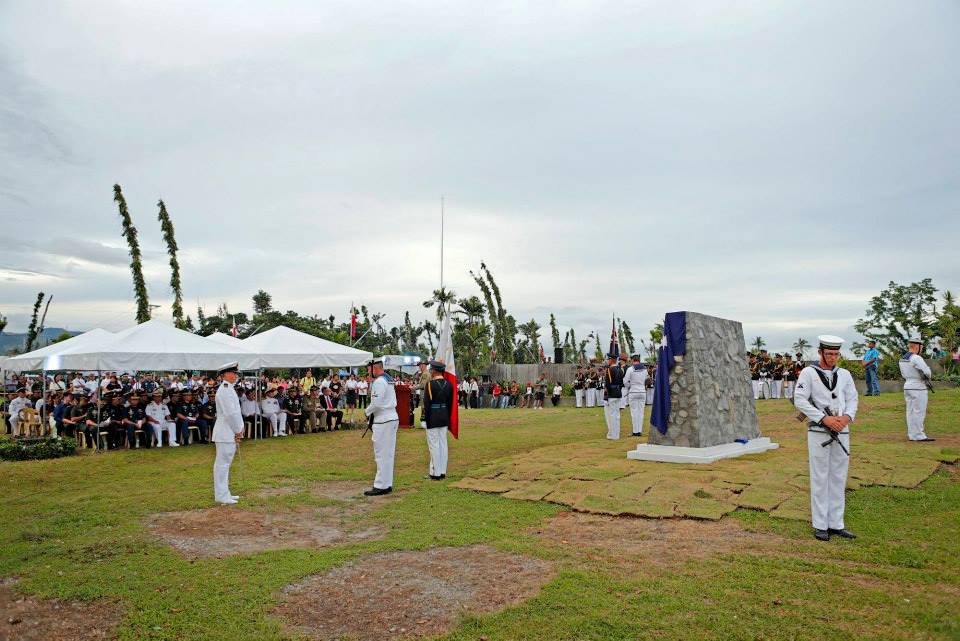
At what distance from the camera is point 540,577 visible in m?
5.06

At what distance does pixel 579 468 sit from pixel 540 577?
4878 millimetres

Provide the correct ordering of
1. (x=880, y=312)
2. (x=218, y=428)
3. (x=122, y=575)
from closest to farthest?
(x=122, y=575)
(x=218, y=428)
(x=880, y=312)

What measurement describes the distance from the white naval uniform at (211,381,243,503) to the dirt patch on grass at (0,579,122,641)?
332cm

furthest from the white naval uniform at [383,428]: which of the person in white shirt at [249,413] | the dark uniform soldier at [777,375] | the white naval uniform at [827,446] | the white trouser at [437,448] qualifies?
the dark uniform soldier at [777,375]

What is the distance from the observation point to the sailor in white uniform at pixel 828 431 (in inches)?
237

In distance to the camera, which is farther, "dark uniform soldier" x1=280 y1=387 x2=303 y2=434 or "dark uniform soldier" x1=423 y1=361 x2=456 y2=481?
"dark uniform soldier" x1=280 y1=387 x2=303 y2=434

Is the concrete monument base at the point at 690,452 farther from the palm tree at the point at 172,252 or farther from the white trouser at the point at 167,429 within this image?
the palm tree at the point at 172,252

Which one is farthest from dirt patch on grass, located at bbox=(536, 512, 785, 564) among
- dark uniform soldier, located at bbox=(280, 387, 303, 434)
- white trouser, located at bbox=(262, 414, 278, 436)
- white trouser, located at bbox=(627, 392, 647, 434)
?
dark uniform soldier, located at bbox=(280, 387, 303, 434)

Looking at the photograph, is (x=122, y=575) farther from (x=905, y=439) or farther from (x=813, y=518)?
(x=905, y=439)

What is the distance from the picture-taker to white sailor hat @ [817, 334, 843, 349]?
20.9ft

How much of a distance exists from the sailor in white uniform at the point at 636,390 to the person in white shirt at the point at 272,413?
9.56 metres

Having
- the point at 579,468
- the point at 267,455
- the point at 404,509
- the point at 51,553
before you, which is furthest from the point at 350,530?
the point at 267,455

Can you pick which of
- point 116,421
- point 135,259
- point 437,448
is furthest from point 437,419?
point 135,259

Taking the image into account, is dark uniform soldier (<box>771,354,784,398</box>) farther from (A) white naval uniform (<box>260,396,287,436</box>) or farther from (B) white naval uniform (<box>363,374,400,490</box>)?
(B) white naval uniform (<box>363,374,400,490</box>)
